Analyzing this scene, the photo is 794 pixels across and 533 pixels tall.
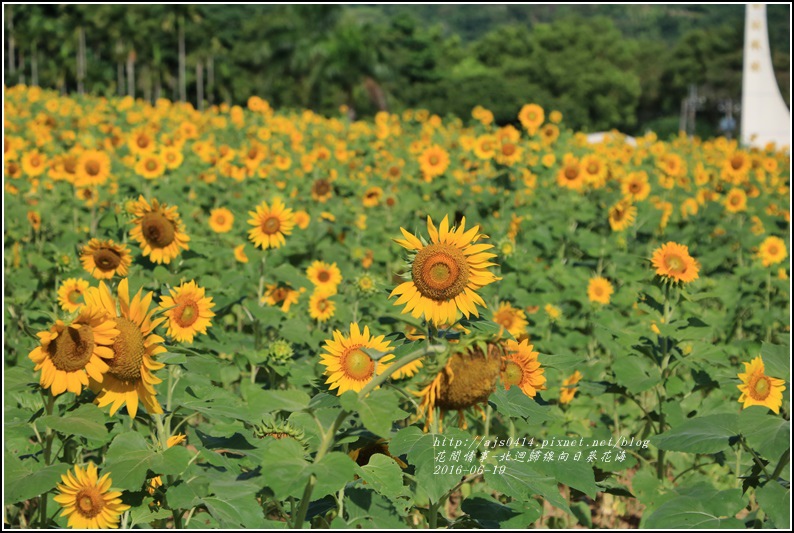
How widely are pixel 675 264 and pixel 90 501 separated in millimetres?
2265

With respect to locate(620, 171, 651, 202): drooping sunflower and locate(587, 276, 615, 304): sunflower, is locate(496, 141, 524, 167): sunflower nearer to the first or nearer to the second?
locate(620, 171, 651, 202): drooping sunflower

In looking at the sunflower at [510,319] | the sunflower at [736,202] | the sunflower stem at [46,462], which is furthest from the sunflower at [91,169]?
the sunflower at [736,202]

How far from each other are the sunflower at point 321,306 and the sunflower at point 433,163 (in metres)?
3.85

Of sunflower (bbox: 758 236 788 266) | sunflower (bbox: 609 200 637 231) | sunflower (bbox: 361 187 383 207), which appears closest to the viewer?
sunflower (bbox: 758 236 788 266)

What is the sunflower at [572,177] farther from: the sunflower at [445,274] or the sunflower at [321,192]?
the sunflower at [445,274]

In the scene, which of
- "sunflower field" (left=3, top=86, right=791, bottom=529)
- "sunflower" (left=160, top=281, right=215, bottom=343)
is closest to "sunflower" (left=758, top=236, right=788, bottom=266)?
"sunflower field" (left=3, top=86, right=791, bottom=529)

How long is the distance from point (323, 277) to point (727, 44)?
67.7 meters

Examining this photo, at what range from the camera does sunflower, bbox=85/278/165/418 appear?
1.98 meters

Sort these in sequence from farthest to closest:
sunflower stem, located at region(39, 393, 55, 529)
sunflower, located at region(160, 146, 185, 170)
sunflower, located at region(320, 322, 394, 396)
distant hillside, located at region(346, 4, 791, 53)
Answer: distant hillside, located at region(346, 4, 791, 53) < sunflower, located at region(160, 146, 185, 170) < sunflower stem, located at region(39, 393, 55, 529) < sunflower, located at region(320, 322, 394, 396)

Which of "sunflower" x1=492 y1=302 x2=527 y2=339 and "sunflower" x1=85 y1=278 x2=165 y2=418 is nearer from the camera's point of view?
"sunflower" x1=85 y1=278 x2=165 y2=418

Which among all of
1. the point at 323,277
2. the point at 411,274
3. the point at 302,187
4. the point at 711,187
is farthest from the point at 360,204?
the point at 411,274

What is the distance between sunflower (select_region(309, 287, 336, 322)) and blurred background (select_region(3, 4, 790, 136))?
29.8 meters

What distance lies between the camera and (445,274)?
2.21 m

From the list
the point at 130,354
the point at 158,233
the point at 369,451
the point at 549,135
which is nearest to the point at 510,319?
the point at 158,233
